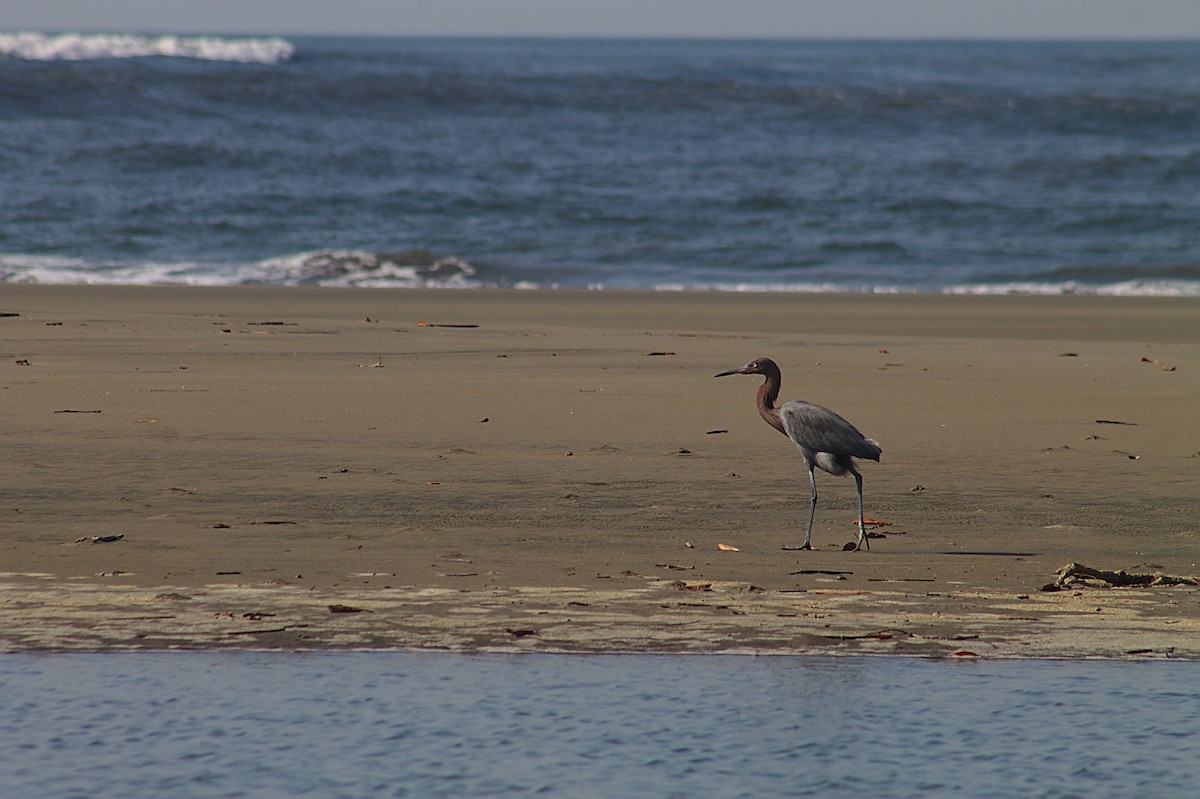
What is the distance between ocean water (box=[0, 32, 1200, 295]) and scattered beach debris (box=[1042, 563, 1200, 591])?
14.8 meters

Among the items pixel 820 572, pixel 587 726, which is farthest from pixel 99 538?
pixel 820 572

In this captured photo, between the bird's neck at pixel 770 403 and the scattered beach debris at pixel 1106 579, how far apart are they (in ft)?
5.40

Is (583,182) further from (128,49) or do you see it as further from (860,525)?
(128,49)

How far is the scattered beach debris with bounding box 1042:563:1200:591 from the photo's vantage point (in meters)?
6.26

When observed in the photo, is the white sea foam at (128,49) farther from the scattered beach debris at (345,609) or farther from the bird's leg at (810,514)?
the scattered beach debris at (345,609)

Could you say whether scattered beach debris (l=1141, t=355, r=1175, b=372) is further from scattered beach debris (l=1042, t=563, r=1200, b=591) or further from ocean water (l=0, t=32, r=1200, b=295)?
ocean water (l=0, t=32, r=1200, b=295)

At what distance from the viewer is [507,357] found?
11586 millimetres

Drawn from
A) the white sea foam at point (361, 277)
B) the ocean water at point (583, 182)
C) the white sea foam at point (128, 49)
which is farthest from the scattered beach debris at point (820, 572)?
the white sea foam at point (128, 49)

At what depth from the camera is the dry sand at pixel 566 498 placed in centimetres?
567

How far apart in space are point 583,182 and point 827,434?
77.2 ft

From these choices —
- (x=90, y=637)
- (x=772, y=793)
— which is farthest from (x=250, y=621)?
(x=772, y=793)

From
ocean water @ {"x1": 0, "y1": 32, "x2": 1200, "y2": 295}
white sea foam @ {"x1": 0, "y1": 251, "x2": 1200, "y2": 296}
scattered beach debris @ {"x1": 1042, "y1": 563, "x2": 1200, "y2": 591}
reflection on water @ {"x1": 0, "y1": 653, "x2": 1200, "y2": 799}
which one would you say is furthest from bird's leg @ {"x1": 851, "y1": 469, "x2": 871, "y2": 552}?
ocean water @ {"x1": 0, "y1": 32, "x2": 1200, "y2": 295}

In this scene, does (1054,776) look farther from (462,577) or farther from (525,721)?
(462,577)

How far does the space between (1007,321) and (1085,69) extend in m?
55.8
